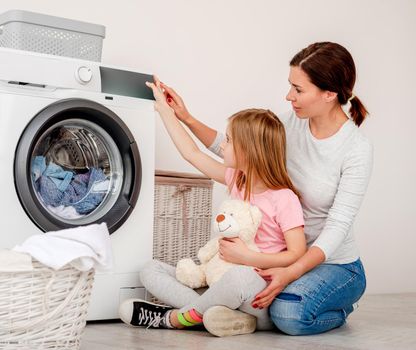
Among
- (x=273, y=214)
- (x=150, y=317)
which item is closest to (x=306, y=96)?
(x=273, y=214)

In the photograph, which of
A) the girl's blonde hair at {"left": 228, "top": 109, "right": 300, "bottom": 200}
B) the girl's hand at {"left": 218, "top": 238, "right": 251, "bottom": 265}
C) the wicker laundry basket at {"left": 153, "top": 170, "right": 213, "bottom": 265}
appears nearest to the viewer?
the girl's hand at {"left": 218, "top": 238, "right": 251, "bottom": 265}

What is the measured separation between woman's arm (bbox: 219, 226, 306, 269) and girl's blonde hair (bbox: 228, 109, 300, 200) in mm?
170

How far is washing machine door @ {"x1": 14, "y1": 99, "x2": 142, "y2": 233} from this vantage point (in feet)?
7.56

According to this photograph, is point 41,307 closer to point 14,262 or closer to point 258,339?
point 14,262

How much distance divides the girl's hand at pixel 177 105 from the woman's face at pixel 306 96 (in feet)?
1.26

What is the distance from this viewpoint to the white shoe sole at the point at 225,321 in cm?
225

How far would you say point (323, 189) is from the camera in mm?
2494

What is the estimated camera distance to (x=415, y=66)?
434 cm

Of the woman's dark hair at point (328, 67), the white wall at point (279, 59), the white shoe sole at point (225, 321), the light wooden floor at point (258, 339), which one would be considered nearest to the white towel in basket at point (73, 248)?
the light wooden floor at point (258, 339)

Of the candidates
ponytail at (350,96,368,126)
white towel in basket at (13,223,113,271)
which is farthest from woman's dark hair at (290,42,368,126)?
white towel in basket at (13,223,113,271)

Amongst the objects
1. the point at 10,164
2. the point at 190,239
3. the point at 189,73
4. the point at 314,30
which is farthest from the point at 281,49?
the point at 10,164

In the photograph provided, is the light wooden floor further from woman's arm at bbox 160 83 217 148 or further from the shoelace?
woman's arm at bbox 160 83 217 148

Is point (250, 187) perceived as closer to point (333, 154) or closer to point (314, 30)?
point (333, 154)

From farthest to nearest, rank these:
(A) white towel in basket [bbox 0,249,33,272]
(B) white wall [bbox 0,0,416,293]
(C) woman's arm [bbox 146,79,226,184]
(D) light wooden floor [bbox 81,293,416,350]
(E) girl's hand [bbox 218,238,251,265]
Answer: (B) white wall [bbox 0,0,416,293], (C) woman's arm [bbox 146,79,226,184], (E) girl's hand [bbox 218,238,251,265], (D) light wooden floor [bbox 81,293,416,350], (A) white towel in basket [bbox 0,249,33,272]
